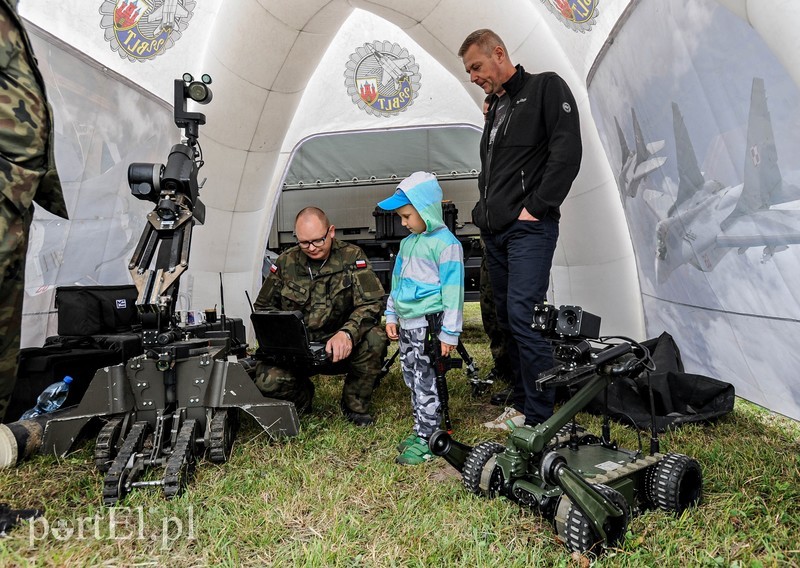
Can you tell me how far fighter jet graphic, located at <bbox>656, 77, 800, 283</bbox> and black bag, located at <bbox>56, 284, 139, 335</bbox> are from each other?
345cm

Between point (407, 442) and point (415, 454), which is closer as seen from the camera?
point (415, 454)

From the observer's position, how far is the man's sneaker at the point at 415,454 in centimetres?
225

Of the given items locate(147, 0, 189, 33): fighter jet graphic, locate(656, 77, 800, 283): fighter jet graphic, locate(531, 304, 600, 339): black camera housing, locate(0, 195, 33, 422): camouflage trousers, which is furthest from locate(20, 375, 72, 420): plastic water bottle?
locate(656, 77, 800, 283): fighter jet graphic

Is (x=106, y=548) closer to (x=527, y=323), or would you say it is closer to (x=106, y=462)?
(x=106, y=462)

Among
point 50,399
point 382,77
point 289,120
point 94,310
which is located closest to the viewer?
point 50,399

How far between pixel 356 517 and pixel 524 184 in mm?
1612

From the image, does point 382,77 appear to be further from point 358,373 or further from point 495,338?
point 358,373

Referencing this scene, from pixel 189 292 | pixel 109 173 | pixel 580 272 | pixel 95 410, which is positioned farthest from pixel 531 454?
pixel 189 292

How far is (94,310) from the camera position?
342 centimetres

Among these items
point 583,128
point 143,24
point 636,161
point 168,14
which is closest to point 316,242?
point 636,161

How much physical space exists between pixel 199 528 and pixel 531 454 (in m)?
1.09

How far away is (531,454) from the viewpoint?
5.59 feet

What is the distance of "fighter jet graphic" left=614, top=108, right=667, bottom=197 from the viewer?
2.87 m

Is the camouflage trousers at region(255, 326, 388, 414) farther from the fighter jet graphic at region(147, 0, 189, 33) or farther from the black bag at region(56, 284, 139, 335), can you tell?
the fighter jet graphic at region(147, 0, 189, 33)
